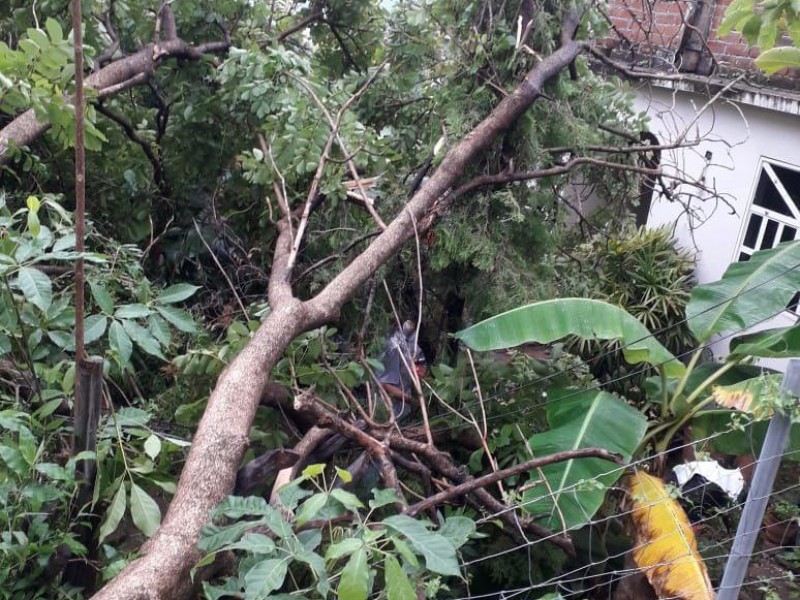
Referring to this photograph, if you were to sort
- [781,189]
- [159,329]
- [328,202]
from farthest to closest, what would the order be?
1. [781,189]
2. [328,202]
3. [159,329]

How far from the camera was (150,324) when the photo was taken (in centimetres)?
240

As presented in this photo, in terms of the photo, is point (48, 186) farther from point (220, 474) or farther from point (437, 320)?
point (220, 474)

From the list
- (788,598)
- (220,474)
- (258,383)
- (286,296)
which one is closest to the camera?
(220,474)

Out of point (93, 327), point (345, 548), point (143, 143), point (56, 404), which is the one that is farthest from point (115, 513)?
point (143, 143)

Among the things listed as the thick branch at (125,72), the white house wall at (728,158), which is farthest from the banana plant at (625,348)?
the thick branch at (125,72)

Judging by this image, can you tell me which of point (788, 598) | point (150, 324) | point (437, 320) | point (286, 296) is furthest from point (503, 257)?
point (788, 598)

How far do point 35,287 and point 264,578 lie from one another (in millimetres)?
1153

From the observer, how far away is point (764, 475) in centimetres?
204

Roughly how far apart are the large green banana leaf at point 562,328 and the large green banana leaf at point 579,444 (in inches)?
12.4

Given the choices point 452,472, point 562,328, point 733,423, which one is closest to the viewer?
point 452,472

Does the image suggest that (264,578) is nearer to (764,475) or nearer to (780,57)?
(764,475)

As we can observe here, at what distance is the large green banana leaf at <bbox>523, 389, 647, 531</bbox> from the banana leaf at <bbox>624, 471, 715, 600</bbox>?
0.23 metres

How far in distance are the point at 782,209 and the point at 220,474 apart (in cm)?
576

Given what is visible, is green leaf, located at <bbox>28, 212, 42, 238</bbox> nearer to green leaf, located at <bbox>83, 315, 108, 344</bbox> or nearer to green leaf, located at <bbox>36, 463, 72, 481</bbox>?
green leaf, located at <bbox>83, 315, 108, 344</bbox>
